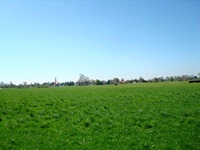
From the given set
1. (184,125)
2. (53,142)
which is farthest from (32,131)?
(184,125)

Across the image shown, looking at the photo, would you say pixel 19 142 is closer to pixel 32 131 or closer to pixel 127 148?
pixel 32 131

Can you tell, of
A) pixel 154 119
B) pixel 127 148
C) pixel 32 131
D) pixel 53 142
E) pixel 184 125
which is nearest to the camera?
pixel 127 148

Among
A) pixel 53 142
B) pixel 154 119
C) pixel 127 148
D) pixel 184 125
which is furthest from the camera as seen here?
pixel 154 119

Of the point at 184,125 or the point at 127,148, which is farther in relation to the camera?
the point at 184,125

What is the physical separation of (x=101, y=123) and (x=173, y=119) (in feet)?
21.0

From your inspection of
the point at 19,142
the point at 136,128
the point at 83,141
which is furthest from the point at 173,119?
the point at 19,142

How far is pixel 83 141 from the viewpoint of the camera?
12523 mm

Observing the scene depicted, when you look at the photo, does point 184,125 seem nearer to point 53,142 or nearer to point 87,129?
point 87,129

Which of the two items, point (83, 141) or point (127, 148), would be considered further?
point (83, 141)

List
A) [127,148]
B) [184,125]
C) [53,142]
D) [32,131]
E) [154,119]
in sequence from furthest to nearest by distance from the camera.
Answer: [154,119] < [184,125] < [32,131] < [53,142] < [127,148]

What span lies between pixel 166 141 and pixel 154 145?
1131 mm

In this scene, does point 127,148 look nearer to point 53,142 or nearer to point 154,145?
point 154,145

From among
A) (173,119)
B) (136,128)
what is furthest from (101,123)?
(173,119)

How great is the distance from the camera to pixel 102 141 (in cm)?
1254
